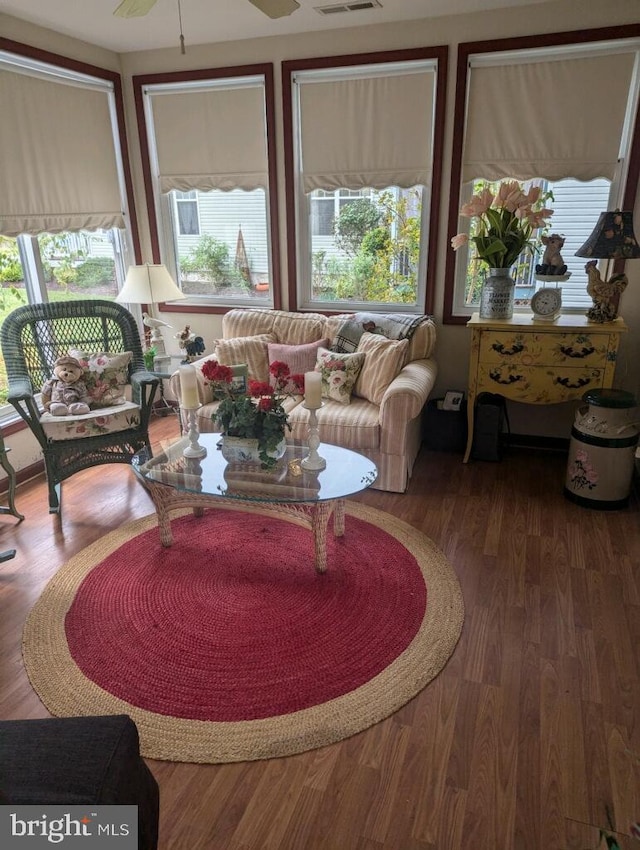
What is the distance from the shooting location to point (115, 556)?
9.25 ft

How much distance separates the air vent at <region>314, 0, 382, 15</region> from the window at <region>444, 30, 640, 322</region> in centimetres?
63

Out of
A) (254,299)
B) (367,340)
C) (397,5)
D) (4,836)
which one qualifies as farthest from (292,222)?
(4,836)

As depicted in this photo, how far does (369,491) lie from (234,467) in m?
1.07

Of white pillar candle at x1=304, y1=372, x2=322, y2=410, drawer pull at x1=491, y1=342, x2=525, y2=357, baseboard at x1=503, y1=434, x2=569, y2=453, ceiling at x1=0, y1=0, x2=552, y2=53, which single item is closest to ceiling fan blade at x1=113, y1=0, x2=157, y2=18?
ceiling at x1=0, y1=0, x2=552, y2=53

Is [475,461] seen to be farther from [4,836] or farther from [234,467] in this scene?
[4,836]

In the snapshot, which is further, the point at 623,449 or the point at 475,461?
the point at 475,461

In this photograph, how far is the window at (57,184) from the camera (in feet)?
11.6

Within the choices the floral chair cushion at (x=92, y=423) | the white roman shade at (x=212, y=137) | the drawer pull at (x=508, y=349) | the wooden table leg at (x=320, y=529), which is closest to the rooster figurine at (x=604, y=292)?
the drawer pull at (x=508, y=349)

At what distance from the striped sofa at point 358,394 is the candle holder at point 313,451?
657 mm

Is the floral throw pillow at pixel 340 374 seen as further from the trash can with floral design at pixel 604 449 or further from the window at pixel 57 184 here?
the window at pixel 57 184

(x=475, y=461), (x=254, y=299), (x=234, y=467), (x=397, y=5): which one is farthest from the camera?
(x=254, y=299)

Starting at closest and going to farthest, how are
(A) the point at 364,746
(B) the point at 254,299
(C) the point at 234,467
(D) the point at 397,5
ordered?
1. (A) the point at 364,746
2. (C) the point at 234,467
3. (D) the point at 397,5
4. (B) the point at 254,299

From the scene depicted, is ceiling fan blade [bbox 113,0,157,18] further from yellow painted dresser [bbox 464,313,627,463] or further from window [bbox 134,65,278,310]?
yellow painted dresser [bbox 464,313,627,463]

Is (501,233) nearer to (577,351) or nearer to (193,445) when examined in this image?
(577,351)
